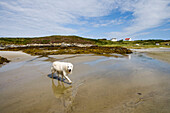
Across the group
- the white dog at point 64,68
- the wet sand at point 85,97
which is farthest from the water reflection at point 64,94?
the white dog at point 64,68

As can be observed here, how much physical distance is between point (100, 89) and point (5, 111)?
16.4ft

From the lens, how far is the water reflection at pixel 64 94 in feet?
15.0

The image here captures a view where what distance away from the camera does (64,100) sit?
16.2 ft

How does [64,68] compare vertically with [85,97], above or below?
above

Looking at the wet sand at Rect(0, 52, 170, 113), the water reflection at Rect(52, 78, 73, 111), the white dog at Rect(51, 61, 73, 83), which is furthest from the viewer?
the white dog at Rect(51, 61, 73, 83)

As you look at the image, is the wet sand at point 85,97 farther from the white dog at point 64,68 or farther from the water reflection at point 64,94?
the white dog at point 64,68

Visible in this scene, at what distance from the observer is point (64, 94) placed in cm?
557

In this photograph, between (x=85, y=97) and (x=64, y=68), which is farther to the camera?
Answer: (x=64, y=68)

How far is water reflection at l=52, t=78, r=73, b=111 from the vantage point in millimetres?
4586

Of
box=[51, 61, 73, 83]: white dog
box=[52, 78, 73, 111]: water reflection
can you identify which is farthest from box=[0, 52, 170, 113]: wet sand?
box=[51, 61, 73, 83]: white dog

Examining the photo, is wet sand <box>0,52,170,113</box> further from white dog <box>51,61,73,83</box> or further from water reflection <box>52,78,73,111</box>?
white dog <box>51,61,73,83</box>

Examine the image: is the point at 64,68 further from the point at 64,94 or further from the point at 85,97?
the point at 85,97

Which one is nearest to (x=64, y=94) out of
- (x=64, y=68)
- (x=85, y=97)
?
(x=85, y=97)

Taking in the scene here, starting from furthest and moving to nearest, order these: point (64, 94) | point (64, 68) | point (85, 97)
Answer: point (64, 68) < point (64, 94) < point (85, 97)
